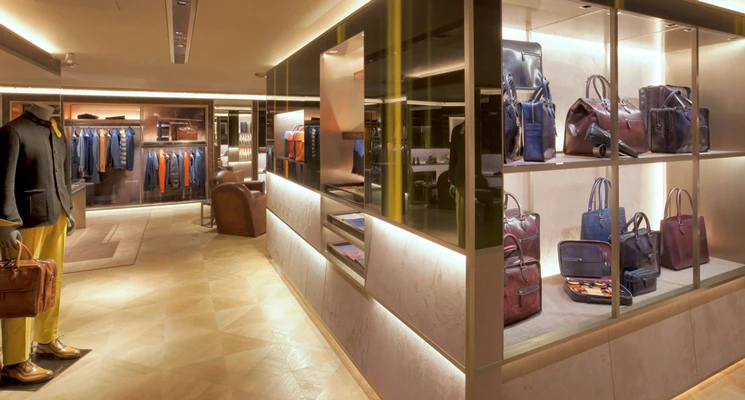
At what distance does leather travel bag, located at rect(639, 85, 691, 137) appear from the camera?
9.52ft

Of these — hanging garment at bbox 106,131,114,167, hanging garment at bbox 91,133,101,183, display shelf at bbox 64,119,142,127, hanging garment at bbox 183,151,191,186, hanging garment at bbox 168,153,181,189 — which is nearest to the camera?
hanging garment at bbox 91,133,101,183

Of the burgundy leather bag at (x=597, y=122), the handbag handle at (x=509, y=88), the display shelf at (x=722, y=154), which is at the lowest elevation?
the display shelf at (x=722, y=154)

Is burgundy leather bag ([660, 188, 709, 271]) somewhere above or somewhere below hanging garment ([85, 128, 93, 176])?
below

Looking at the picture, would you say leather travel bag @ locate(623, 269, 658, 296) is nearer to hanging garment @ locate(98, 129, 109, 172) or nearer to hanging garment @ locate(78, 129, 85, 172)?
hanging garment @ locate(98, 129, 109, 172)

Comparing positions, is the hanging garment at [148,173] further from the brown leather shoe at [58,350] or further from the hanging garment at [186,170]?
the brown leather shoe at [58,350]

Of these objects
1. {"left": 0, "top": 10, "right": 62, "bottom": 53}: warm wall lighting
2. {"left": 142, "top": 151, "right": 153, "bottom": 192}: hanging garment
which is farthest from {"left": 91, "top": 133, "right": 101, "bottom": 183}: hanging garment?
{"left": 0, "top": 10, "right": 62, "bottom": 53}: warm wall lighting

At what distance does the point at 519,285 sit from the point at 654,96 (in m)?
1.78

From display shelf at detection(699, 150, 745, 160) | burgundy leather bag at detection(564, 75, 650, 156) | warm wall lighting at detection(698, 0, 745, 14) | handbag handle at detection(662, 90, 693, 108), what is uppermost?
warm wall lighting at detection(698, 0, 745, 14)

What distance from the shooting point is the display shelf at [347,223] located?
305 cm

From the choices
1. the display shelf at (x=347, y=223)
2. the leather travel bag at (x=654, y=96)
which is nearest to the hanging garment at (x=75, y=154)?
the display shelf at (x=347, y=223)

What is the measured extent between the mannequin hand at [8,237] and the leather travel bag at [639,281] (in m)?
3.58

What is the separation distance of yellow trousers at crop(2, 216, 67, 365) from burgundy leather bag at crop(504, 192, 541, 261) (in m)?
3.03

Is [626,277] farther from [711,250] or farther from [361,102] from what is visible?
[361,102]

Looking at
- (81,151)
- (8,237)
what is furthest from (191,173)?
(8,237)
